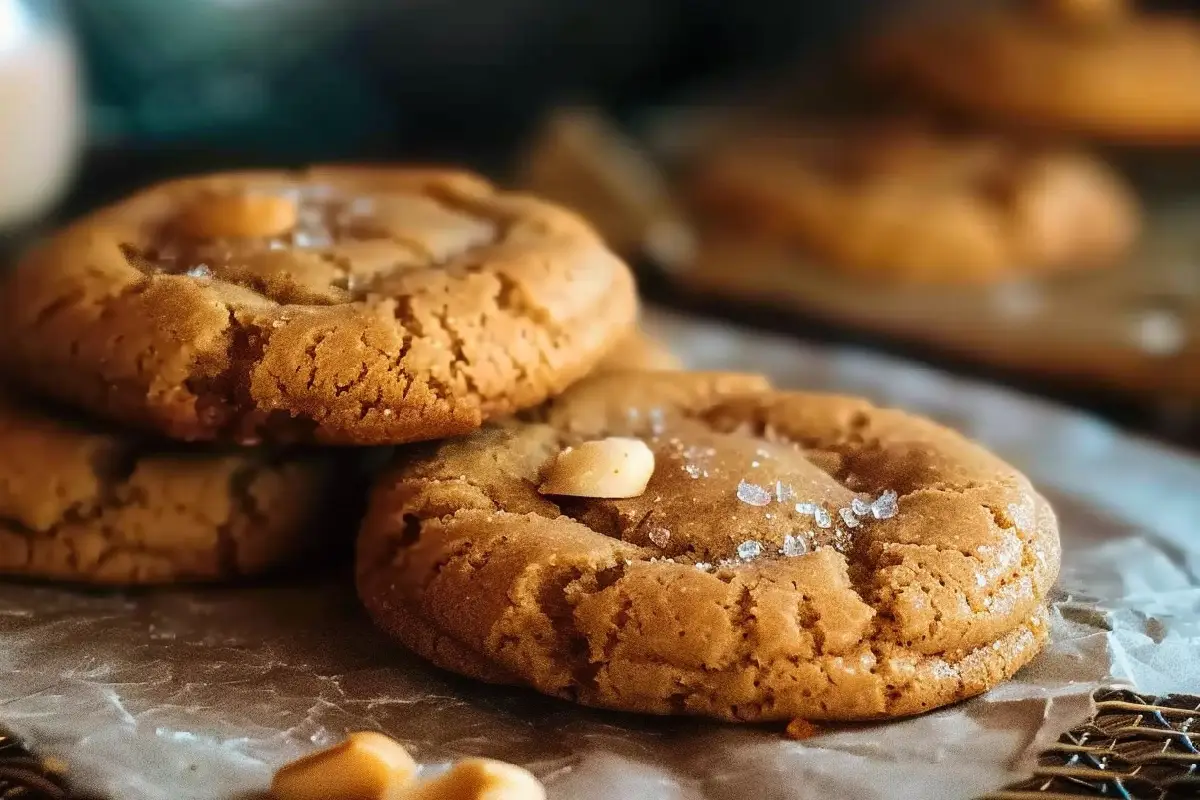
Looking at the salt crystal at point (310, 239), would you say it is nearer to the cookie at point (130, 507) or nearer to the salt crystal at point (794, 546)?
the cookie at point (130, 507)

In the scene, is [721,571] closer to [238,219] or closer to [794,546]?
[794,546]

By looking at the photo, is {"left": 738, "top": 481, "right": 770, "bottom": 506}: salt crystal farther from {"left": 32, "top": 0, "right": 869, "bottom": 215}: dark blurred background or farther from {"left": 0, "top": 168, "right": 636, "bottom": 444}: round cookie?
{"left": 32, "top": 0, "right": 869, "bottom": 215}: dark blurred background

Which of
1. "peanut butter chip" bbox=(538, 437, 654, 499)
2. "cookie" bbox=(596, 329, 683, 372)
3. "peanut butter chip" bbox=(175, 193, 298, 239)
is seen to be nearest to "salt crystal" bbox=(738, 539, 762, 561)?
"peanut butter chip" bbox=(538, 437, 654, 499)

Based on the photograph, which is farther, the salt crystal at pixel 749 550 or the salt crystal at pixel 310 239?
the salt crystal at pixel 310 239

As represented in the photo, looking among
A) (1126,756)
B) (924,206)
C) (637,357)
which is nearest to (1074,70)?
(924,206)

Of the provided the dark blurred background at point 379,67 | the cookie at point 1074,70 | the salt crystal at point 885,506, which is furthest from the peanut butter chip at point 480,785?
the cookie at point 1074,70

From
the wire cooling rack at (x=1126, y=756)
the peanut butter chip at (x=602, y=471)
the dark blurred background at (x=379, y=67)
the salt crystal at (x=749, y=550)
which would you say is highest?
the dark blurred background at (x=379, y=67)

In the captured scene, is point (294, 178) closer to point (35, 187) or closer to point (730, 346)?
point (35, 187)
